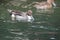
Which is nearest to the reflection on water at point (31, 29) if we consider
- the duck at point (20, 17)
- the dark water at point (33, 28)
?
the dark water at point (33, 28)

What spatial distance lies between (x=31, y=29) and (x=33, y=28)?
1.05 feet

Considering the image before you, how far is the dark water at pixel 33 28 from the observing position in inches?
598

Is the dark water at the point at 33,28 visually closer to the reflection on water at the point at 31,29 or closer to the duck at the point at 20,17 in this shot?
the reflection on water at the point at 31,29

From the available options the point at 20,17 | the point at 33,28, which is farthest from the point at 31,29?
the point at 20,17

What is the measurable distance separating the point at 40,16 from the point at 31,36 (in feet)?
19.1

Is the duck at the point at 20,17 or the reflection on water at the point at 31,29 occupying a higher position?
the duck at the point at 20,17

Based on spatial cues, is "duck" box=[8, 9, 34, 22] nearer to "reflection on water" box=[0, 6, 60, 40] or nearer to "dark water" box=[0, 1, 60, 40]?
"dark water" box=[0, 1, 60, 40]

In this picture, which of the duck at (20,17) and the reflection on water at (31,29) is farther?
the duck at (20,17)

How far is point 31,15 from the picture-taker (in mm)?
21375

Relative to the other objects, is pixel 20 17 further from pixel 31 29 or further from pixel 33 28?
pixel 31 29

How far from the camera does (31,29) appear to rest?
55.5 feet

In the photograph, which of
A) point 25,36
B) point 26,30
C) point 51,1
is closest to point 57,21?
point 26,30

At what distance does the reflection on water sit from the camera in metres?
15.2

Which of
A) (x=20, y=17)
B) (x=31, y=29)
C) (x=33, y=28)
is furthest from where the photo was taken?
(x=20, y=17)
